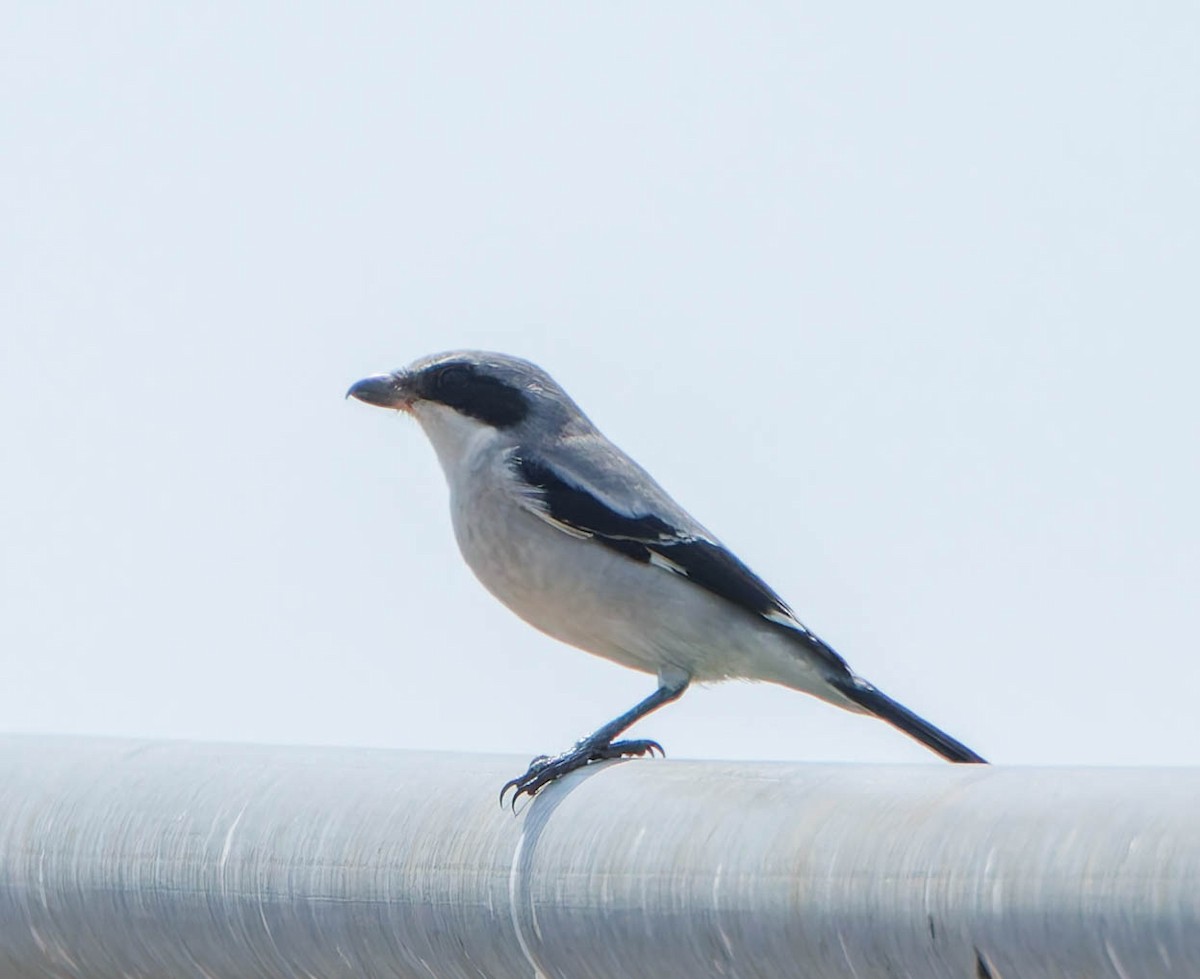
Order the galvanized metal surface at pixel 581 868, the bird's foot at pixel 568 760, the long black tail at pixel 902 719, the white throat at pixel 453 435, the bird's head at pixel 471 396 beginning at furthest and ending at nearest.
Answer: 1. the bird's head at pixel 471 396
2. the white throat at pixel 453 435
3. the long black tail at pixel 902 719
4. the bird's foot at pixel 568 760
5. the galvanized metal surface at pixel 581 868

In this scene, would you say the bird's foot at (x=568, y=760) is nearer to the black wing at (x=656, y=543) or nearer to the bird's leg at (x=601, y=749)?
the bird's leg at (x=601, y=749)

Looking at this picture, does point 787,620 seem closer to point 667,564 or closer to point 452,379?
point 667,564

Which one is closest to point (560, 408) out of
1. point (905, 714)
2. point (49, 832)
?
point (905, 714)

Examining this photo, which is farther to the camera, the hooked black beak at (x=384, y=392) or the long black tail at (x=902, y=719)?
the hooked black beak at (x=384, y=392)

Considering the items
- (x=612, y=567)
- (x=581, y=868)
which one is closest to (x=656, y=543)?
(x=612, y=567)

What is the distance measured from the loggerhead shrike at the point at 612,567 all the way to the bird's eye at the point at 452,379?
0.26 feet

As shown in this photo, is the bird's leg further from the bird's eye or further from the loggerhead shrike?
the bird's eye

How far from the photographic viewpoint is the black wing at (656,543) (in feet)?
14.2

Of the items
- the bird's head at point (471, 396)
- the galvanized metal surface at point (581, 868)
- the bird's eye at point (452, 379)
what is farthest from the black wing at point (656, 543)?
the galvanized metal surface at point (581, 868)

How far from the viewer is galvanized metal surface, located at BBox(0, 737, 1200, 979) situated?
4.84ft

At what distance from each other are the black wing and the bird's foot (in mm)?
699

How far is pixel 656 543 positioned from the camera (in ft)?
14.4

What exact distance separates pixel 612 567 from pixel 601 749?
0.78 metres

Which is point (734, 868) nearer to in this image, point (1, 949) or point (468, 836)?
point (468, 836)
